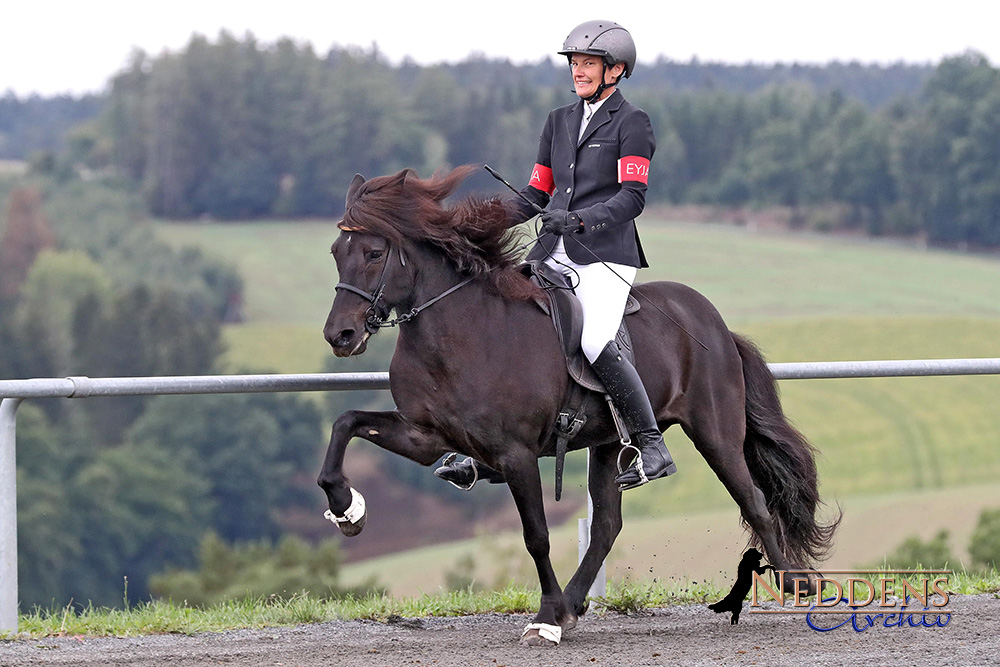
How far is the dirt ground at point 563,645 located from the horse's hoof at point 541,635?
0.18 ft

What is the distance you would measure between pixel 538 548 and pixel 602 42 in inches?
95.5

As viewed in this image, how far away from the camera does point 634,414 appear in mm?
6066

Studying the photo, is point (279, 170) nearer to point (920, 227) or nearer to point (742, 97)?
point (742, 97)

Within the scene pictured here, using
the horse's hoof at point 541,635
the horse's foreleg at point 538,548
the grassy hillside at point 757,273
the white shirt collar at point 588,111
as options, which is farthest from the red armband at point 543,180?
the grassy hillside at point 757,273

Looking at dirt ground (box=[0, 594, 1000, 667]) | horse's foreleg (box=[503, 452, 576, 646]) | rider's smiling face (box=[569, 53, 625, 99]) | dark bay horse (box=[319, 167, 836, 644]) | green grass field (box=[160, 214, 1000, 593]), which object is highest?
rider's smiling face (box=[569, 53, 625, 99])

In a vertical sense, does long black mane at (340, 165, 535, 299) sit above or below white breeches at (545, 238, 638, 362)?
above

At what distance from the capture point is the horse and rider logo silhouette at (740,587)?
20.8ft

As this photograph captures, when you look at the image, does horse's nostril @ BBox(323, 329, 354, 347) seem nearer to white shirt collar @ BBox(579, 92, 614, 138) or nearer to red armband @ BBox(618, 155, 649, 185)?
red armband @ BBox(618, 155, 649, 185)

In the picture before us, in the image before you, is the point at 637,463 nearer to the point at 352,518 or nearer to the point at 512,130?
the point at 352,518

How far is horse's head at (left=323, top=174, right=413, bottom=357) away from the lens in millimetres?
5516

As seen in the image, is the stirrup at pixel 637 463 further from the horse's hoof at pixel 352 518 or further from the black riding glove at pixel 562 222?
the horse's hoof at pixel 352 518

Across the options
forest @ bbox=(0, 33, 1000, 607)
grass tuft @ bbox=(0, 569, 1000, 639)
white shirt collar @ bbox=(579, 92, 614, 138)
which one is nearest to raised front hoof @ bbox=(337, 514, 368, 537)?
grass tuft @ bbox=(0, 569, 1000, 639)

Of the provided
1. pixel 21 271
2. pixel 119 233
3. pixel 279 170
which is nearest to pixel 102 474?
pixel 21 271

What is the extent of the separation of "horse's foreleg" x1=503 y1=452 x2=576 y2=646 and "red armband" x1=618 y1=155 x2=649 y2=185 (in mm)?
1407
